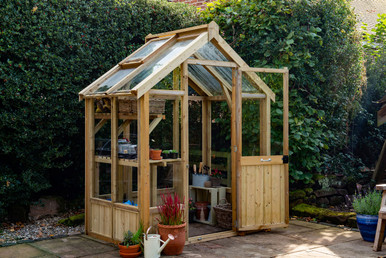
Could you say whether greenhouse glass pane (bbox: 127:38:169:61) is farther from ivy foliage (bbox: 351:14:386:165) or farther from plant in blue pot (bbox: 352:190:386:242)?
ivy foliage (bbox: 351:14:386:165)

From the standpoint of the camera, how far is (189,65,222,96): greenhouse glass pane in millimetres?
7074

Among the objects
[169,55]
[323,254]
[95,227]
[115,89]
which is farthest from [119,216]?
[323,254]

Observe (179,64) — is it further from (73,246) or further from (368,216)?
(368,216)

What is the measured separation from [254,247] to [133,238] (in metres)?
1.61

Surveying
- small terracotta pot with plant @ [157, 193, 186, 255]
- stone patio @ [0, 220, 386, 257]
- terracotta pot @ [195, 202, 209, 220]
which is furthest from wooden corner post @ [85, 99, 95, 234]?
A: terracotta pot @ [195, 202, 209, 220]

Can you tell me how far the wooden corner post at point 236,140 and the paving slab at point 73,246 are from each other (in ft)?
5.92

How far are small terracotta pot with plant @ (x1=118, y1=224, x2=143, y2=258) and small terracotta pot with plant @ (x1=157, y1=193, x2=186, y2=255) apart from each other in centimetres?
26

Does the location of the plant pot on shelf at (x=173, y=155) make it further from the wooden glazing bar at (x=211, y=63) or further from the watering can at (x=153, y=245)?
the wooden glazing bar at (x=211, y=63)

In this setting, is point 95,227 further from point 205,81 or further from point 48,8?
point 48,8

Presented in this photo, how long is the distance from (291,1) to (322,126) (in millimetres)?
2314

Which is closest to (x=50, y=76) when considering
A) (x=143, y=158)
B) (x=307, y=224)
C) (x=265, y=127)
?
(x=143, y=158)

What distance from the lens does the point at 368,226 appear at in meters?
6.18

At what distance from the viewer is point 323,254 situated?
558 centimetres

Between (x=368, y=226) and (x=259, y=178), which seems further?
(x=259, y=178)
